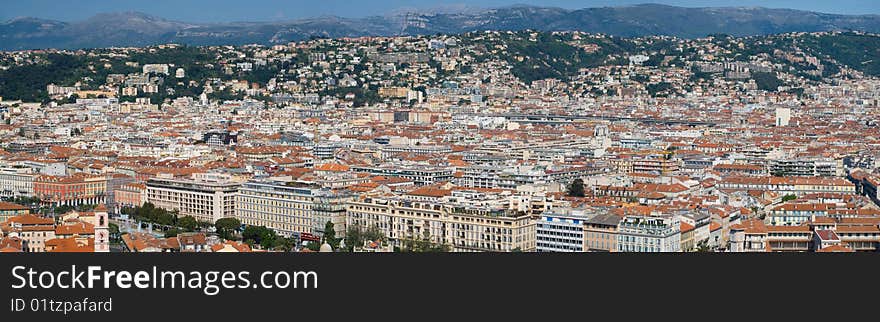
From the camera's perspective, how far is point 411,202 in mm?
17484

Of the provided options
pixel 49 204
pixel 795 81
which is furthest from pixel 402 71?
pixel 49 204

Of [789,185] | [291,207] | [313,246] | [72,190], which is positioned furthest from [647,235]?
[72,190]

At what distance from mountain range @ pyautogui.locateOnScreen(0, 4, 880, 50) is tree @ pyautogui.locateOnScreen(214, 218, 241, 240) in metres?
42.8

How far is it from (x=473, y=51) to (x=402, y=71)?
4372 mm

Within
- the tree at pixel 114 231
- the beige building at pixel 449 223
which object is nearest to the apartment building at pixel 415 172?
the beige building at pixel 449 223

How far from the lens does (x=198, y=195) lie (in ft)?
67.9

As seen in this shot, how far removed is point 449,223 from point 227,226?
3087 mm

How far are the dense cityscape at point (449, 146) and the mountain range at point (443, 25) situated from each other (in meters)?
7.55

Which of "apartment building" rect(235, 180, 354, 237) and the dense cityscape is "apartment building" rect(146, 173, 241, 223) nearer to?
the dense cityscape

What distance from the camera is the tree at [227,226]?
17.8 metres

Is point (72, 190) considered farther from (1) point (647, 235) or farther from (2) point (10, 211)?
(1) point (647, 235)

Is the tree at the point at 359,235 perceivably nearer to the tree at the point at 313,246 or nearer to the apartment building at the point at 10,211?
the tree at the point at 313,246

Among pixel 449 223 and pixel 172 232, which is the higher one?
pixel 449 223

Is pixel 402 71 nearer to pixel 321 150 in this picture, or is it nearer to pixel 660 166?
pixel 321 150
